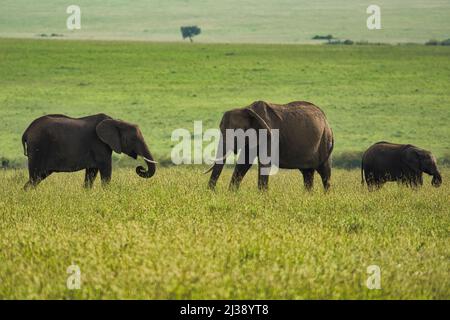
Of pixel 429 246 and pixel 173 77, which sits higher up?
pixel 429 246

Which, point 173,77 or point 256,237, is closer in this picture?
point 256,237

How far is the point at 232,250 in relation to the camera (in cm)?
868

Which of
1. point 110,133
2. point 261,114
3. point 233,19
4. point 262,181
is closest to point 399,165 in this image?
point 261,114

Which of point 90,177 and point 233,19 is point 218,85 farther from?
point 233,19

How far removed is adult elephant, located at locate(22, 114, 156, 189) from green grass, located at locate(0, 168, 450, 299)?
1.90 meters

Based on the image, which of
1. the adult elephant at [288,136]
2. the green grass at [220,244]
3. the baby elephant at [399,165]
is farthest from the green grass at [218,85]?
the green grass at [220,244]

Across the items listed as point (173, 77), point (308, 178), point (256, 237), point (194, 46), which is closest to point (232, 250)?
point (256, 237)

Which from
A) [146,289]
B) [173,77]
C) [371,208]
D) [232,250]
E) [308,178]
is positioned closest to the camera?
[146,289]

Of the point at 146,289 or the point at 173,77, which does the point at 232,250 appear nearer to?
the point at 146,289

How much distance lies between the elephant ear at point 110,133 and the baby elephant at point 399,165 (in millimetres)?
4805

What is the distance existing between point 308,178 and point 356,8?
376 ft

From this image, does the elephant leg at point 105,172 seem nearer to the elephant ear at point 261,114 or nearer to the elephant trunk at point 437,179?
the elephant ear at point 261,114

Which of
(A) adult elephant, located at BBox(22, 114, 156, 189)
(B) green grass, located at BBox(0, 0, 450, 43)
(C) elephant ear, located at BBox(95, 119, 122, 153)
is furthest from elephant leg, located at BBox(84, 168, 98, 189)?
(B) green grass, located at BBox(0, 0, 450, 43)

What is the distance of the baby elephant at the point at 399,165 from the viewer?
18.8 metres
